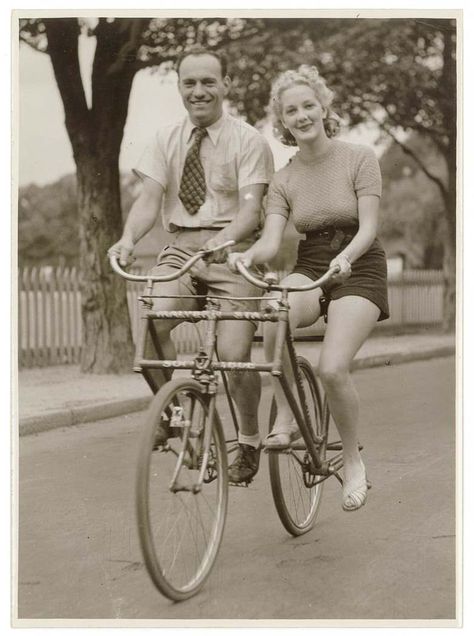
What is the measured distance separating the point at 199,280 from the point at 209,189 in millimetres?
438

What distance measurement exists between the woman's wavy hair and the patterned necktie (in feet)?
1.16

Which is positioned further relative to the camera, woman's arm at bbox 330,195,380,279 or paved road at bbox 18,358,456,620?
woman's arm at bbox 330,195,380,279

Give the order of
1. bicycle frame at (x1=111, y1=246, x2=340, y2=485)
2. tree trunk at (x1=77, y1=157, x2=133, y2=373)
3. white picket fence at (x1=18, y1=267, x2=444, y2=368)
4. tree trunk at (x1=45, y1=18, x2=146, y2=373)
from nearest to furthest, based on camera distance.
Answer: bicycle frame at (x1=111, y1=246, x2=340, y2=485)
tree trunk at (x1=45, y1=18, x2=146, y2=373)
tree trunk at (x1=77, y1=157, x2=133, y2=373)
white picket fence at (x1=18, y1=267, x2=444, y2=368)

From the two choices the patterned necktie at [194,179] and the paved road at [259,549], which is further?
the patterned necktie at [194,179]

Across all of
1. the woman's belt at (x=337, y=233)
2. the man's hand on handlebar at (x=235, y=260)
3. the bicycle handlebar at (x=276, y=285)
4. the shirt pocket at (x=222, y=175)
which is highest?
the shirt pocket at (x=222, y=175)

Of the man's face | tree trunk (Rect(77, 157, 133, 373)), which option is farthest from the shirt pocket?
tree trunk (Rect(77, 157, 133, 373))

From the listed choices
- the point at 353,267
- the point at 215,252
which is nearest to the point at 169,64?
the point at 353,267

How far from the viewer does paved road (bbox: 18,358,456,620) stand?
3.68 metres

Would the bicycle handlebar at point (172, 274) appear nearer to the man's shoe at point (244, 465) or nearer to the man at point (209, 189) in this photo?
the man at point (209, 189)

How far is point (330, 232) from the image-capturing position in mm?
4516

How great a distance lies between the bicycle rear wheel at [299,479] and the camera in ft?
14.9

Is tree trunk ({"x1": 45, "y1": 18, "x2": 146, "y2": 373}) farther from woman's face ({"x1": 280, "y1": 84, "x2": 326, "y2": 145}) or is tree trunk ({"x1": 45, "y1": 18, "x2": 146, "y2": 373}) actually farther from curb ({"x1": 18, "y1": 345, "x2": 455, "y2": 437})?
woman's face ({"x1": 280, "y1": 84, "x2": 326, "y2": 145})

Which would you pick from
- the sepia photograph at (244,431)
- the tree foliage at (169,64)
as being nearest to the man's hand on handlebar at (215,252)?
the sepia photograph at (244,431)

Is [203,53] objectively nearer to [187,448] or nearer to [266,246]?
[266,246]
